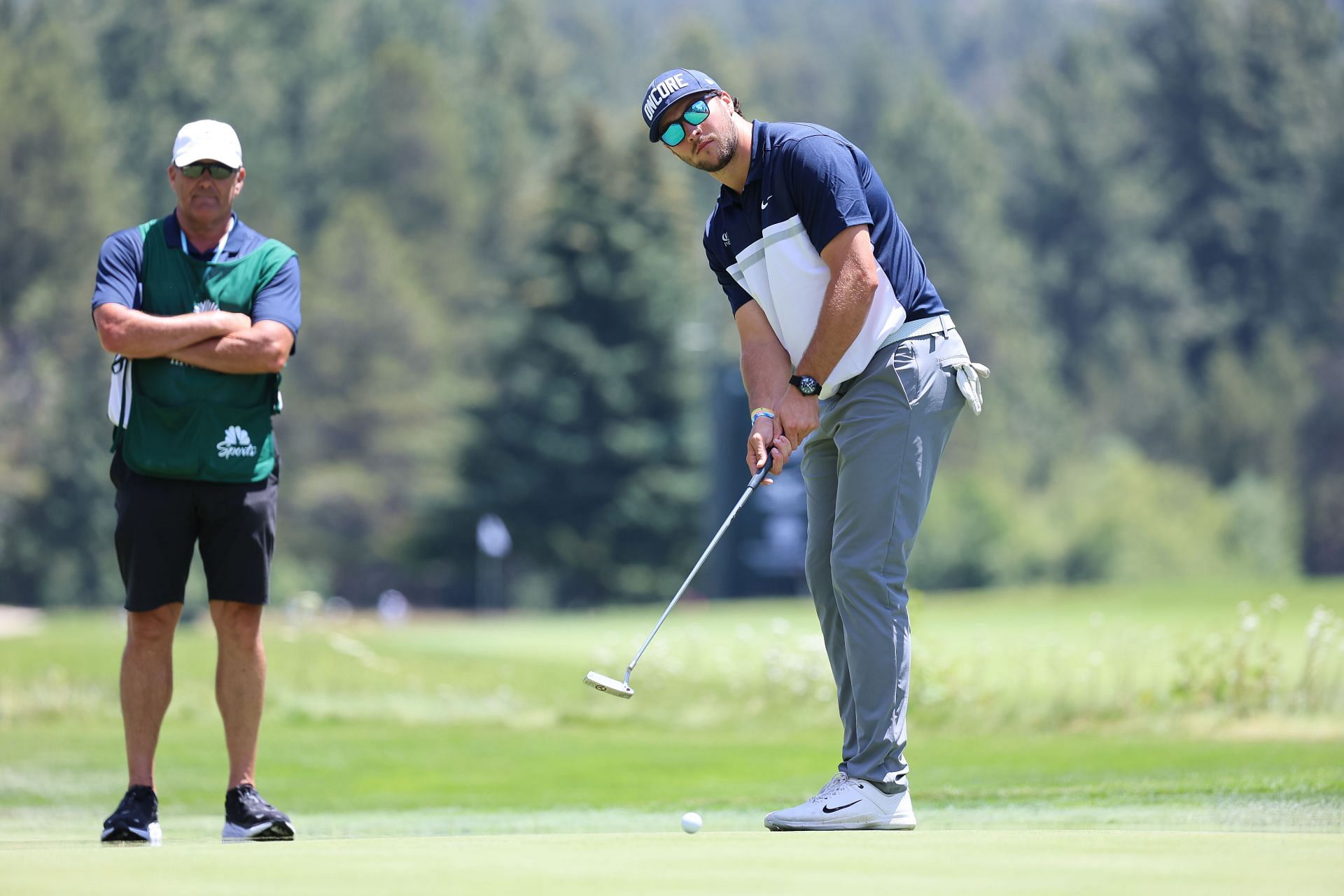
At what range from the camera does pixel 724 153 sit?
5012mm

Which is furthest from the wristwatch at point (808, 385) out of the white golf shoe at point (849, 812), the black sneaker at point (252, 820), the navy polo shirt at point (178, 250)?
the black sneaker at point (252, 820)

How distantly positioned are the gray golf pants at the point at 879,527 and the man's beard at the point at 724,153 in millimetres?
652

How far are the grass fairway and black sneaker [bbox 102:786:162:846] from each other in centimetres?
15

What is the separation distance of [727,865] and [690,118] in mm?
2156

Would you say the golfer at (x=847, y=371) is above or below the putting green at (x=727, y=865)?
above

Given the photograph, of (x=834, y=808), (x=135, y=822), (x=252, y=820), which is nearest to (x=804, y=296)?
(x=834, y=808)

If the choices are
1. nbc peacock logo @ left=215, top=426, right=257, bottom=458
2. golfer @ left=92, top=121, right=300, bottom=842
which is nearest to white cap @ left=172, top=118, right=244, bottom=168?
golfer @ left=92, top=121, right=300, bottom=842

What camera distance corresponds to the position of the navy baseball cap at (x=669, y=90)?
195 inches

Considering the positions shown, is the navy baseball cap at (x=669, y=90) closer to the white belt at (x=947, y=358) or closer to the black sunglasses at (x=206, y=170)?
the white belt at (x=947, y=358)

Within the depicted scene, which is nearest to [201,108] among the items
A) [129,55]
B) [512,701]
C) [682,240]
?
[129,55]

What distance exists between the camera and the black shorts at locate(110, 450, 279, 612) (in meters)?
5.41

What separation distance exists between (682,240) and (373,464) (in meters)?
11.4

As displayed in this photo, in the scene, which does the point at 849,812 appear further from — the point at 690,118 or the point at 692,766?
the point at 692,766

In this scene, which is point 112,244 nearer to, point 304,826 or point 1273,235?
point 304,826
